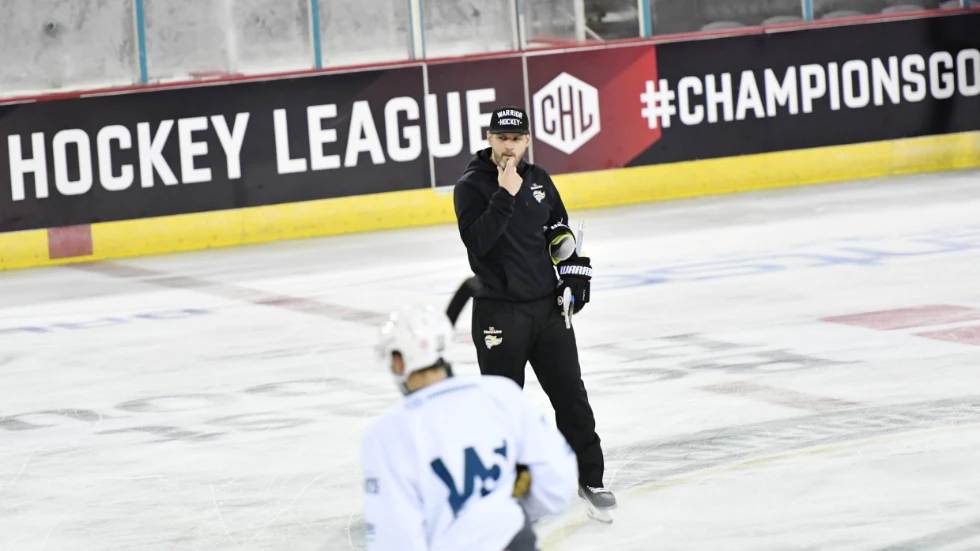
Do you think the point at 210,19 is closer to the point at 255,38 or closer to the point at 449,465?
the point at 255,38

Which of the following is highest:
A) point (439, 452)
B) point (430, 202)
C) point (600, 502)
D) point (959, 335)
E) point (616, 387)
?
point (430, 202)

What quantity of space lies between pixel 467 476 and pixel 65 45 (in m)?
16.2

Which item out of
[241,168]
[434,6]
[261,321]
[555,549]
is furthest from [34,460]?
[434,6]

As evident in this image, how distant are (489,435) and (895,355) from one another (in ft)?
23.0

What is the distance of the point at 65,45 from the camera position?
63.1ft

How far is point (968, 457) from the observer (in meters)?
7.99

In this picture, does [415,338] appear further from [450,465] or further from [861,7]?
[861,7]

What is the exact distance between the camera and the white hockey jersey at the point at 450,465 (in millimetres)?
4016

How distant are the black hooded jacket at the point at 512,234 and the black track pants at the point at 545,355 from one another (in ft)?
0.23

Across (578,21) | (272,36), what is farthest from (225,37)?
(578,21)

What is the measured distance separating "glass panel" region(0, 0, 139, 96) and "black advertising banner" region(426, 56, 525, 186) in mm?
3621

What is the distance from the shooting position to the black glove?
722 centimetres

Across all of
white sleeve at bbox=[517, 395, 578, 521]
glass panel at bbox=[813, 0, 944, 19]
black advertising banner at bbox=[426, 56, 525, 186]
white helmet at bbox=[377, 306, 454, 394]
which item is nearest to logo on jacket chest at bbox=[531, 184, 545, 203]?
white sleeve at bbox=[517, 395, 578, 521]

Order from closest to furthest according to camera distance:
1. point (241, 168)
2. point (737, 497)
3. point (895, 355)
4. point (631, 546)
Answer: point (631, 546) < point (737, 497) < point (895, 355) < point (241, 168)
